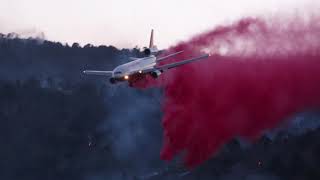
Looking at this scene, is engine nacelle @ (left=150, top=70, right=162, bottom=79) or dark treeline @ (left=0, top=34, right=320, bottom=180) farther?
dark treeline @ (left=0, top=34, right=320, bottom=180)

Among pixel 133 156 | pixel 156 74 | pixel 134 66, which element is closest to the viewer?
pixel 134 66

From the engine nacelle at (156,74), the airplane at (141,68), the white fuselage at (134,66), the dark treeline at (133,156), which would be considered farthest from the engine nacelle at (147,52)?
the dark treeline at (133,156)

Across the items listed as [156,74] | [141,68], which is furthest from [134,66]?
[156,74]

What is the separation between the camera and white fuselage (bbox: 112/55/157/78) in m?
78.7

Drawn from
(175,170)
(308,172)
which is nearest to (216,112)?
(308,172)

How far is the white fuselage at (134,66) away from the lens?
78.7 meters

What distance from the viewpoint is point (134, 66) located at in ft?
263

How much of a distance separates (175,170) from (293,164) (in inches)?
1101

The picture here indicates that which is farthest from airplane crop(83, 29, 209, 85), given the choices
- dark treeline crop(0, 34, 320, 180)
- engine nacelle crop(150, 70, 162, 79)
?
dark treeline crop(0, 34, 320, 180)

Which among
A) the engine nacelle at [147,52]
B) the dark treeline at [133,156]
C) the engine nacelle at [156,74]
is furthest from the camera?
the dark treeline at [133,156]

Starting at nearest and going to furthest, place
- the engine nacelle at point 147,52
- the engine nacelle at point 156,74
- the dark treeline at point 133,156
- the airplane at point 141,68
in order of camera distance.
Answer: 1. the airplane at point 141,68
2. the engine nacelle at point 156,74
3. the engine nacelle at point 147,52
4. the dark treeline at point 133,156

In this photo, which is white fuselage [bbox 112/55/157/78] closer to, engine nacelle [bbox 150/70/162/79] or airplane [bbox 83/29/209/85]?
airplane [bbox 83/29/209/85]

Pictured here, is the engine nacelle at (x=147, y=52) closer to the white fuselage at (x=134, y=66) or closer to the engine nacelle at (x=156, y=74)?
the white fuselage at (x=134, y=66)

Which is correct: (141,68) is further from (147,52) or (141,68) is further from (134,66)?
(147,52)
